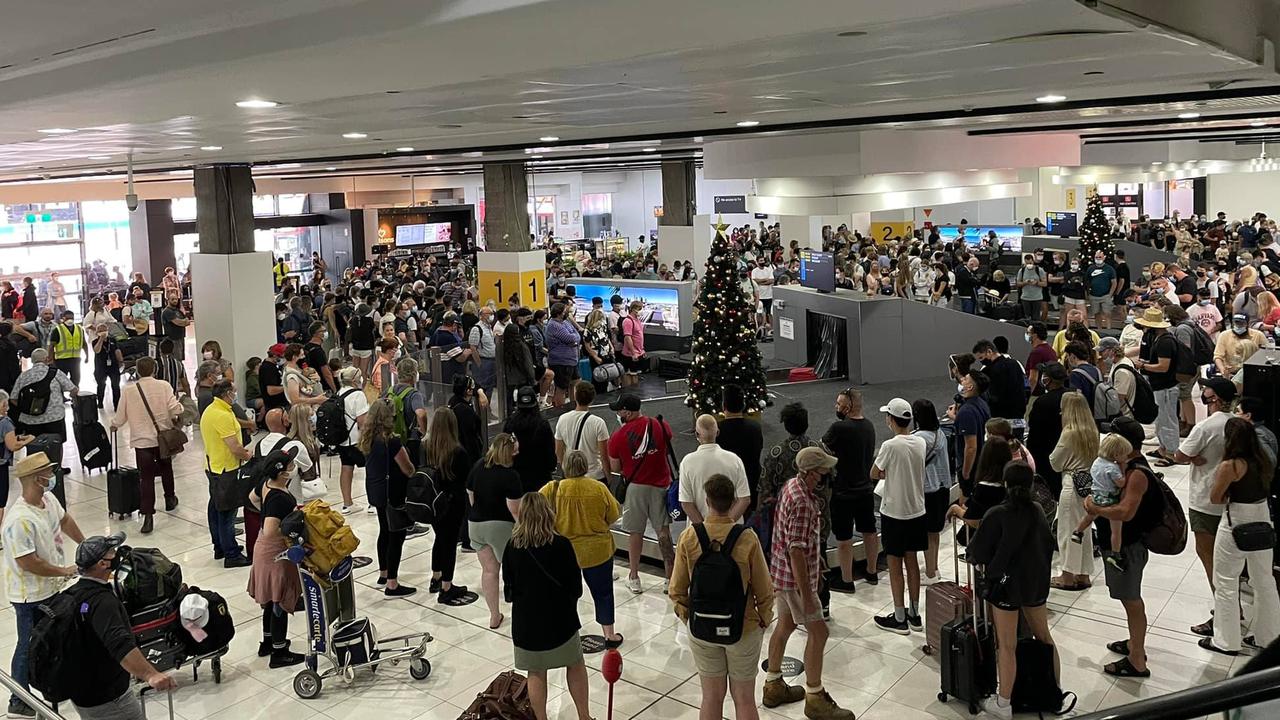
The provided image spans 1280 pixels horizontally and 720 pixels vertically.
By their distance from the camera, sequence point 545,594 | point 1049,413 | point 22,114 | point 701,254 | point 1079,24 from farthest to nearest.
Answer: point 701,254 → point 1049,413 → point 22,114 → point 545,594 → point 1079,24

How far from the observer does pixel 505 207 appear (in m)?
20.9

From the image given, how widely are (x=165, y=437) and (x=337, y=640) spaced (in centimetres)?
435

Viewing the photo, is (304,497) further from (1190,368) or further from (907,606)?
(1190,368)

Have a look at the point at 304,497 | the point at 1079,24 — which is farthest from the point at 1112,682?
the point at 304,497

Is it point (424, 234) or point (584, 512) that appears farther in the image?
point (424, 234)

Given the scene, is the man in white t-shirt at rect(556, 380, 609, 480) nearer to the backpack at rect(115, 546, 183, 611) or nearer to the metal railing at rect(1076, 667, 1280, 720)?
the backpack at rect(115, 546, 183, 611)

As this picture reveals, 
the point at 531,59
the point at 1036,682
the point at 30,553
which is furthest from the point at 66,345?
the point at 1036,682

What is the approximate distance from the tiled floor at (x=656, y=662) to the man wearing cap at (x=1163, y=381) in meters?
2.90

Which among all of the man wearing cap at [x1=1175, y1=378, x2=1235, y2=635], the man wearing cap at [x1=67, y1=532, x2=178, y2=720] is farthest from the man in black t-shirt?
the man wearing cap at [x1=67, y1=532, x2=178, y2=720]

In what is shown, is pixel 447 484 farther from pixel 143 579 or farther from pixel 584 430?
pixel 143 579

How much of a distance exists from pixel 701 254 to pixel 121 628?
23.4 metres

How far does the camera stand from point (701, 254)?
27.9m

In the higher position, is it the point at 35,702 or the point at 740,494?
the point at 740,494

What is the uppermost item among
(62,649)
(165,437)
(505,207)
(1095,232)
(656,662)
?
(505,207)
